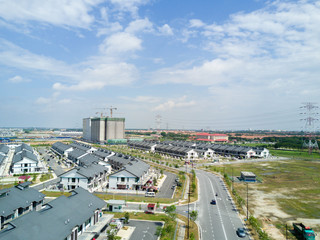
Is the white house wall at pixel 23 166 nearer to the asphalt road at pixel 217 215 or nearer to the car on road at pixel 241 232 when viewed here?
the asphalt road at pixel 217 215

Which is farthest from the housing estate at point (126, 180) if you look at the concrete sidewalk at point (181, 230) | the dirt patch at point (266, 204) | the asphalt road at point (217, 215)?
the dirt patch at point (266, 204)

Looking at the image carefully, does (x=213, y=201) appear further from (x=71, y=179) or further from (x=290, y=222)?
(x=71, y=179)

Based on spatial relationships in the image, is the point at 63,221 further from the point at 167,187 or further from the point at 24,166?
the point at 24,166

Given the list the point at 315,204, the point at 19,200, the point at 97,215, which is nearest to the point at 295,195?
the point at 315,204

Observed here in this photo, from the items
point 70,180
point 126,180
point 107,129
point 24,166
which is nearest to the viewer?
point 70,180

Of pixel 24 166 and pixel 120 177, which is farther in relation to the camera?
pixel 24 166

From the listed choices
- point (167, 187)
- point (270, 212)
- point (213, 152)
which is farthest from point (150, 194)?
point (213, 152)

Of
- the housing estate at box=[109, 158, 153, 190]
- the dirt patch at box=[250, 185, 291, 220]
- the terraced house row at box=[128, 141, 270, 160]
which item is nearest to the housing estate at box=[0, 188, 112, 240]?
the housing estate at box=[109, 158, 153, 190]
